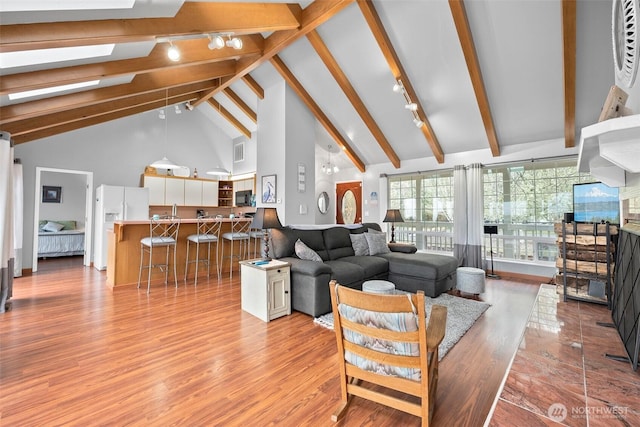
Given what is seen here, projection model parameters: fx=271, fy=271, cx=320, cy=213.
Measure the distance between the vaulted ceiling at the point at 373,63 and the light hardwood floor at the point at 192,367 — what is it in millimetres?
2538

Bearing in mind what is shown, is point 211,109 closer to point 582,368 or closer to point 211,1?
point 211,1

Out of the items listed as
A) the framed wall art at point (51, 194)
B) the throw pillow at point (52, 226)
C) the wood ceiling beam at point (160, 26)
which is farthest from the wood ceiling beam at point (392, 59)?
the framed wall art at point (51, 194)

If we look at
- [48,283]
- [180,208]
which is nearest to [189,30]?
[48,283]

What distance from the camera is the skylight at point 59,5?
6.30 feet

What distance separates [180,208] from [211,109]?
306 cm

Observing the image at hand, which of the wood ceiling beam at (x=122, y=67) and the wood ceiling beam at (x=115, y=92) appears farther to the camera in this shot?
the wood ceiling beam at (x=115, y=92)

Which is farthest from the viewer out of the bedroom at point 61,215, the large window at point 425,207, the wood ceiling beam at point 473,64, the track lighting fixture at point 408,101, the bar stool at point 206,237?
the bedroom at point 61,215

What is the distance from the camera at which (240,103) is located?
698 centimetres

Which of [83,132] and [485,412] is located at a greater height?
[83,132]

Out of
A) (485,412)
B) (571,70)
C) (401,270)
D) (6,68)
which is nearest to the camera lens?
(485,412)

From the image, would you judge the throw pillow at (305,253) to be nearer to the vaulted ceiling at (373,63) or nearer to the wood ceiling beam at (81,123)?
the vaulted ceiling at (373,63)

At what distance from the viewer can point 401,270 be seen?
13.3 feet

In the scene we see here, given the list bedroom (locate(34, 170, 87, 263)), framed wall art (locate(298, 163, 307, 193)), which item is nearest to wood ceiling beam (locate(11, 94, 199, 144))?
bedroom (locate(34, 170, 87, 263))

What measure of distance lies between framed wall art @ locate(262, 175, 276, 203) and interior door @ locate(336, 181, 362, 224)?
2900 millimetres
